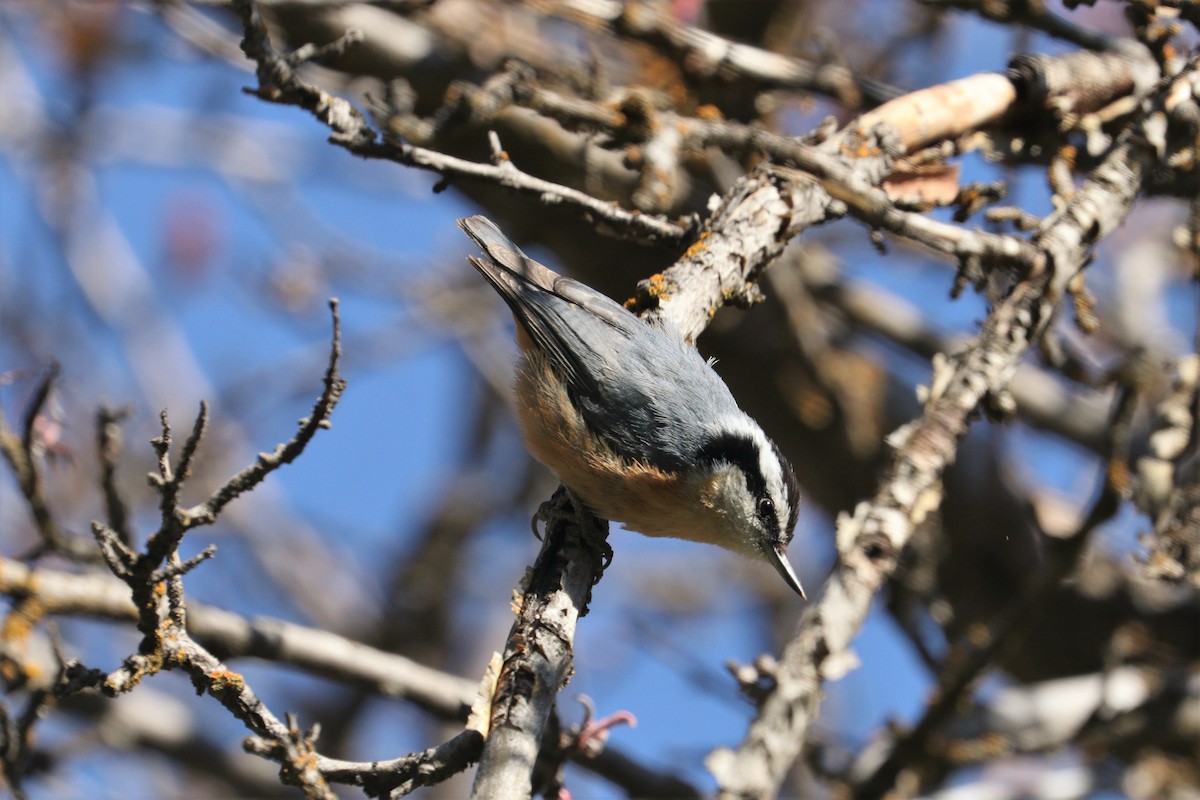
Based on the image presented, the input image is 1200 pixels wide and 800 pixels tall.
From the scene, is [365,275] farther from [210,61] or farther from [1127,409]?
[1127,409]

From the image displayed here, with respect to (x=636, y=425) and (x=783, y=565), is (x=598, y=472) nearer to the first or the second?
(x=636, y=425)

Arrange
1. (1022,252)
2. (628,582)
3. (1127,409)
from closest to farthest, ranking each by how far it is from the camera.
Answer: (1022,252) < (1127,409) < (628,582)

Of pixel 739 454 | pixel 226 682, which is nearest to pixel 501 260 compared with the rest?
pixel 739 454

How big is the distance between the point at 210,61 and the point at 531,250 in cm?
133

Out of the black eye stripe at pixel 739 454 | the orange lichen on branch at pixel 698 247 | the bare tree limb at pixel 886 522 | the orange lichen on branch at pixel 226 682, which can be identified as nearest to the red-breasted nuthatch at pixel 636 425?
the black eye stripe at pixel 739 454

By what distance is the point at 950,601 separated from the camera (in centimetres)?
427

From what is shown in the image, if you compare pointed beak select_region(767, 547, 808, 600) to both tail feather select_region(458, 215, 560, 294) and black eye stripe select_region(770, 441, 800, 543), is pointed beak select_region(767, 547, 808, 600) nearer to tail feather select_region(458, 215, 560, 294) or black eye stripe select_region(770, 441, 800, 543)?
black eye stripe select_region(770, 441, 800, 543)

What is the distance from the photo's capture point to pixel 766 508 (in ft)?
8.27

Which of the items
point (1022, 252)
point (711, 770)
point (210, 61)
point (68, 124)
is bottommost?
point (711, 770)

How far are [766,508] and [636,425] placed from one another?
1.33ft

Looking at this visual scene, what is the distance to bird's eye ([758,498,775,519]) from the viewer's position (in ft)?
8.22

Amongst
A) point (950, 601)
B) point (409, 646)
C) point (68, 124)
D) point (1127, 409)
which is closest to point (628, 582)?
point (409, 646)

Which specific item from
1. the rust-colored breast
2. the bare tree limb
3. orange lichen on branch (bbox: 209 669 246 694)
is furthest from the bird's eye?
orange lichen on branch (bbox: 209 669 246 694)

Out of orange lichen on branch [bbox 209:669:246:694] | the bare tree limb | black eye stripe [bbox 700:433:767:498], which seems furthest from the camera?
black eye stripe [bbox 700:433:767:498]
